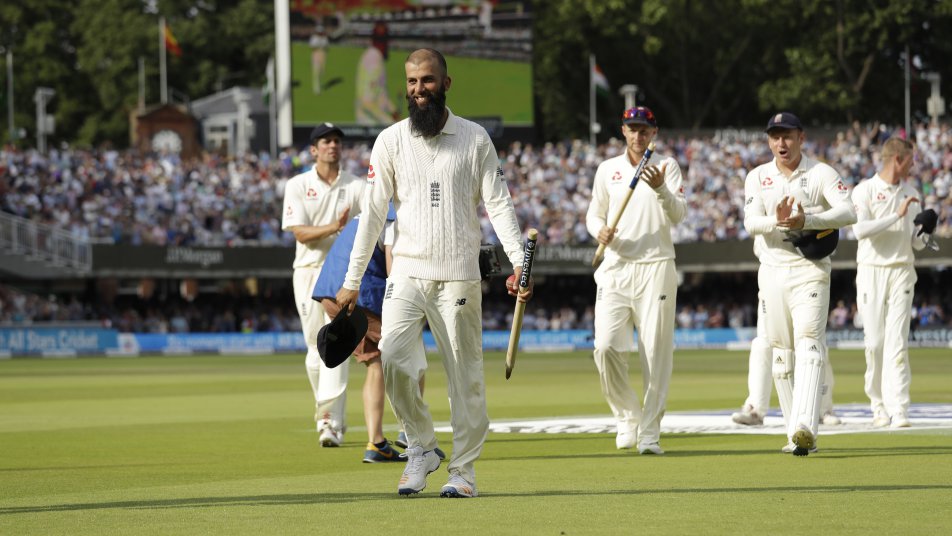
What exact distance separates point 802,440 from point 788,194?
2.03 m

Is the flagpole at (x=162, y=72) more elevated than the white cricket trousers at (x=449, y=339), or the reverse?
the flagpole at (x=162, y=72)

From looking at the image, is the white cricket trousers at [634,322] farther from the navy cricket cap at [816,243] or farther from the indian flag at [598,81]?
the indian flag at [598,81]

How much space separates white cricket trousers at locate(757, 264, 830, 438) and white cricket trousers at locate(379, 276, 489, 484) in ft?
10.3

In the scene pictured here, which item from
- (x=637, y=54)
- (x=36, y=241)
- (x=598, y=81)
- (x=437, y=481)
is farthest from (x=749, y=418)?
(x=637, y=54)

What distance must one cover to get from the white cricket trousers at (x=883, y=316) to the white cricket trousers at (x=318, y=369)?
196 inches

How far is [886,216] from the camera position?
49.0 feet

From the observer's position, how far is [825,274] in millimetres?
11930

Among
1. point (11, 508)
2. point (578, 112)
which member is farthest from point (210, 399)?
point (578, 112)

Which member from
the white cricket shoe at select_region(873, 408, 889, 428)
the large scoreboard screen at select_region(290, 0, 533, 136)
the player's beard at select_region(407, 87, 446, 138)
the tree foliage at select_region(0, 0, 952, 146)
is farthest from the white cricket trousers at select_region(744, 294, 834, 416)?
the tree foliage at select_region(0, 0, 952, 146)

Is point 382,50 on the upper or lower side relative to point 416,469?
upper

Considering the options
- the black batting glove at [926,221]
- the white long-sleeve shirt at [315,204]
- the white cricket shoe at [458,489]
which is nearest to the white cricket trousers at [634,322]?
the white long-sleeve shirt at [315,204]

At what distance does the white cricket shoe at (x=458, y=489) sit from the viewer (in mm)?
8984

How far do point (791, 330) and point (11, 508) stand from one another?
6.11m

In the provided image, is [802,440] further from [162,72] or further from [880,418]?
[162,72]
